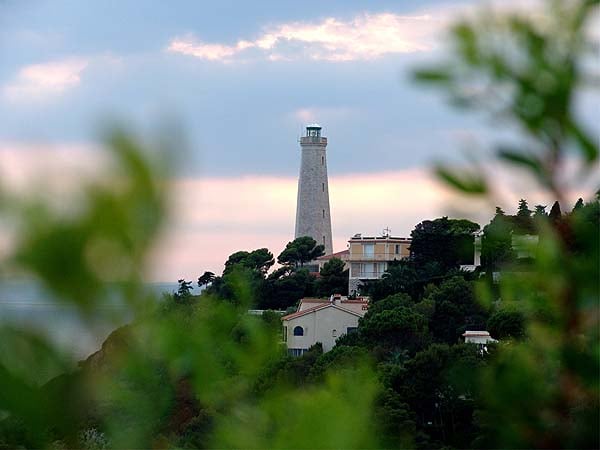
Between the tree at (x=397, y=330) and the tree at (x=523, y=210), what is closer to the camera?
the tree at (x=523, y=210)

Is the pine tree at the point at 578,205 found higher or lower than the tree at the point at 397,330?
lower

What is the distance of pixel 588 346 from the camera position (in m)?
0.75

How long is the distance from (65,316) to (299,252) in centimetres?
4244

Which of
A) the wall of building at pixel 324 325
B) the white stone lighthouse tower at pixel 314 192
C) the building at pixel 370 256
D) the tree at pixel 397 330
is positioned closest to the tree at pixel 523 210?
the tree at pixel 397 330

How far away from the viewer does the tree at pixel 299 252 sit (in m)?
42.5

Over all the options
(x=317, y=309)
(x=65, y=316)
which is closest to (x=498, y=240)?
(x=65, y=316)

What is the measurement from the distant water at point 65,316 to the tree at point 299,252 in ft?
134

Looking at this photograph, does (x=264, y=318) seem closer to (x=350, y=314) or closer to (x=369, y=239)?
(x=350, y=314)

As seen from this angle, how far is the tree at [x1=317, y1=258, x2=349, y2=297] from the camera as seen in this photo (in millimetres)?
39312

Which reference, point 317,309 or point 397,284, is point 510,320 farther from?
point 397,284

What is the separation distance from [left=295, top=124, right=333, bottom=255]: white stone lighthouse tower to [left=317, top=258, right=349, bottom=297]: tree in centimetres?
1002

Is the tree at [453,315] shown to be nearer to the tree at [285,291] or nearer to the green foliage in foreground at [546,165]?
the tree at [285,291]

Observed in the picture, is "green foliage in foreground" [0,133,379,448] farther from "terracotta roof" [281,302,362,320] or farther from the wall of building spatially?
the wall of building

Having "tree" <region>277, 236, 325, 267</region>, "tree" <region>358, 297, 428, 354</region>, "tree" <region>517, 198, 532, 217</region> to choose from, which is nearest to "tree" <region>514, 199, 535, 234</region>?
"tree" <region>517, 198, 532, 217</region>
